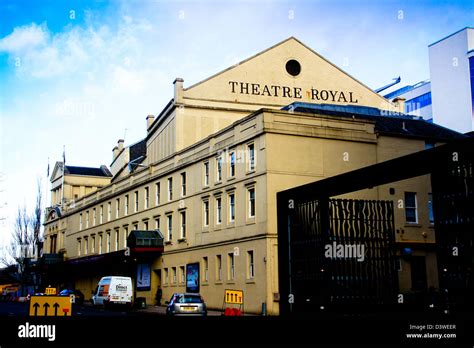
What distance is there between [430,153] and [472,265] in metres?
3.88

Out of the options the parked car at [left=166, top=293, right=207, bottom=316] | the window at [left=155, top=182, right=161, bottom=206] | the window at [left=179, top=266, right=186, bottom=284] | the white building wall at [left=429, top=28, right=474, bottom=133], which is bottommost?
the parked car at [left=166, top=293, right=207, bottom=316]

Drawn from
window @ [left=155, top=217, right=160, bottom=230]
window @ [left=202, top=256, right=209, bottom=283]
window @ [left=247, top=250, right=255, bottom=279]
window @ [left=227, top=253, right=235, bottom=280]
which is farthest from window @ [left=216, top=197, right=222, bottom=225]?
window @ [left=155, top=217, right=160, bottom=230]

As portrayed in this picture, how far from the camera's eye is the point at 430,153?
63.4 feet

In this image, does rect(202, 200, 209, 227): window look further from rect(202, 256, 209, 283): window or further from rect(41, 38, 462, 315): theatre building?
rect(202, 256, 209, 283): window

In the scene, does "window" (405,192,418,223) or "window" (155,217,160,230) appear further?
"window" (155,217,160,230)

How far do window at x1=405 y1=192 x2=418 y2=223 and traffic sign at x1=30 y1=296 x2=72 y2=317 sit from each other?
28971 millimetres

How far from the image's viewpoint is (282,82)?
53.9 m

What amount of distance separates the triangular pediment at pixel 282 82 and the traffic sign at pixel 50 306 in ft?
119

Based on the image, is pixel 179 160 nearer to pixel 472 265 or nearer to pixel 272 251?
pixel 272 251

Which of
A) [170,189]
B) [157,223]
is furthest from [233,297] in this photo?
[157,223]

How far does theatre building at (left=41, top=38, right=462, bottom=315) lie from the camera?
3778 centimetres

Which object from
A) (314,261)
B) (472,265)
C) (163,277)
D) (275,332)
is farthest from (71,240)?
(275,332)

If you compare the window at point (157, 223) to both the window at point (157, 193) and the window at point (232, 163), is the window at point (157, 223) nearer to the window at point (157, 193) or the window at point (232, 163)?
the window at point (157, 193)

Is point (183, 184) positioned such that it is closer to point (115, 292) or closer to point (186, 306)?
point (115, 292)
